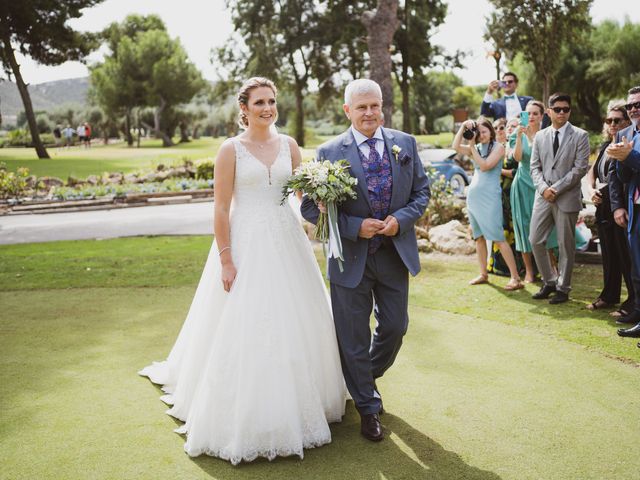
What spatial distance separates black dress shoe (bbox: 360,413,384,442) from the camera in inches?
148

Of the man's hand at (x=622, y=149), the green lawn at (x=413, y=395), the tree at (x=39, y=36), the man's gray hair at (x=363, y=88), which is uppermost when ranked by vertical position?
the tree at (x=39, y=36)

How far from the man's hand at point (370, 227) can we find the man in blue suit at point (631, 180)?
280 centimetres

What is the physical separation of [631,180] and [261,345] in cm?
402

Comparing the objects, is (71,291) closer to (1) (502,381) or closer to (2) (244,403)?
(2) (244,403)

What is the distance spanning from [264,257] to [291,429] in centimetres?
110

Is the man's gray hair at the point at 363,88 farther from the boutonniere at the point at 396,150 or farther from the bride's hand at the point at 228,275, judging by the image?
the bride's hand at the point at 228,275

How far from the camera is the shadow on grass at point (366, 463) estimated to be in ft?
11.0

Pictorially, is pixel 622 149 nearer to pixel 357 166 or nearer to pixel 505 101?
pixel 357 166

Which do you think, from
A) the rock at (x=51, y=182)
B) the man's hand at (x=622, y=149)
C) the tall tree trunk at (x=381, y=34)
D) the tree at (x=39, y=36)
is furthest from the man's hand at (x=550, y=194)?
the tree at (x=39, y=36)

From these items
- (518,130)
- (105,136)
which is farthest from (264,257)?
(105,136)

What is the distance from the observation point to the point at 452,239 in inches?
390

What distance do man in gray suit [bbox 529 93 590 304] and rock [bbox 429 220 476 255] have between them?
276 centimetres

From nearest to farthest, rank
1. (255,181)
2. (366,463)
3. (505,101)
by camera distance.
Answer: (366,463)
(255,181)
(505,101)

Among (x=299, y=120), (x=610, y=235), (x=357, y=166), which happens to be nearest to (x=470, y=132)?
(x=610, y=235)
